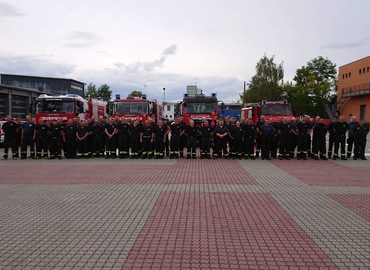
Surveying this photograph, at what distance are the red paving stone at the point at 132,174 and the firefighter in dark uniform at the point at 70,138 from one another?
205 cm

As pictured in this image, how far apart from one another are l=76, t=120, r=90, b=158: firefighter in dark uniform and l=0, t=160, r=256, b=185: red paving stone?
2.20 meters

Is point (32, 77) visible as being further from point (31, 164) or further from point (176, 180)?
point (176, 180)

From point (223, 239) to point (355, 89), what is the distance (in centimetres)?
5393

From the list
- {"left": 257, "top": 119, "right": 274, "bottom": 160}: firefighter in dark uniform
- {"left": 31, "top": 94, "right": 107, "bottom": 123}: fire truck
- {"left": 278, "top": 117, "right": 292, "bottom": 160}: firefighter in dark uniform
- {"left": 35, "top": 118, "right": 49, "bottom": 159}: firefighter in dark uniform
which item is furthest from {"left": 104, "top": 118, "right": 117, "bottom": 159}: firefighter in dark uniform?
{"left": 278, "top": 117, "right": 292, "bottom": 160}: firefighter in dark uniform

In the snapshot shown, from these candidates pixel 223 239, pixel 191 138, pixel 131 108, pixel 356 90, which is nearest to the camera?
pixel 223 239

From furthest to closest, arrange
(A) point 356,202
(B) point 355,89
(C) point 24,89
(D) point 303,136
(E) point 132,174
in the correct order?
(B) point 355,89
(C) point 24,89
(D) point 303,136
(E) point 132,174
(A) point 356,202

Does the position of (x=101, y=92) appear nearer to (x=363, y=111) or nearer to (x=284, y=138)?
(x=363, y=111)

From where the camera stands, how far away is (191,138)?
51.0 ft

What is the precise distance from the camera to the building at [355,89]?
50719 millimetres

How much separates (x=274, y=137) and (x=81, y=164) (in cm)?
774

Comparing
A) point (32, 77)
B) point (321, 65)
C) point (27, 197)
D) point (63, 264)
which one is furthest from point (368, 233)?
point (321, 65)

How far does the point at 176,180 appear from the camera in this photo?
1027 cm

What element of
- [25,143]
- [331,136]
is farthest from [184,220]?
[25,143]

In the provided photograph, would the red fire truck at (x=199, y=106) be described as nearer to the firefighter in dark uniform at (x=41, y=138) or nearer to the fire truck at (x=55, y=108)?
the fire truck at (x=55, y=108)
